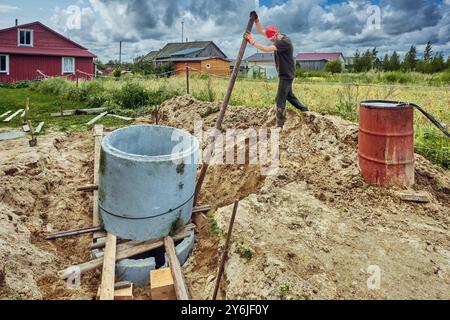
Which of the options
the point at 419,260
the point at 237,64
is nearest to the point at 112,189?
the point at 237,64

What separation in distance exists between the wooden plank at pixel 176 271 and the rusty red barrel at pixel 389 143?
9.78 ft

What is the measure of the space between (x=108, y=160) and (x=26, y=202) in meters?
1.83

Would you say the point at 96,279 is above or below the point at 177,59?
below

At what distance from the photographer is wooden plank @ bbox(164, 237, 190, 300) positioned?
125 inches

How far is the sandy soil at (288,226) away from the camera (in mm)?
3160

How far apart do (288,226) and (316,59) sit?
6108cm

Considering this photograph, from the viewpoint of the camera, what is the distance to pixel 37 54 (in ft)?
84.1

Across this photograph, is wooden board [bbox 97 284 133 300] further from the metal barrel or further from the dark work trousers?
the dark work trousers

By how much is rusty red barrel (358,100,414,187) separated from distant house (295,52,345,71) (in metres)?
54.4

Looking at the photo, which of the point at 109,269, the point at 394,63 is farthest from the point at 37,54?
the point at 394,63

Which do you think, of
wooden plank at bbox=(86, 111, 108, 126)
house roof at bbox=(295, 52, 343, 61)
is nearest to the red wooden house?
wooden plank at bbox=(86, 111, 108, 126)

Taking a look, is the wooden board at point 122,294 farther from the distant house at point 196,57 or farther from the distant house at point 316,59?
the distant house at point 316,59

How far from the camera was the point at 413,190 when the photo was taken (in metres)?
4.77
